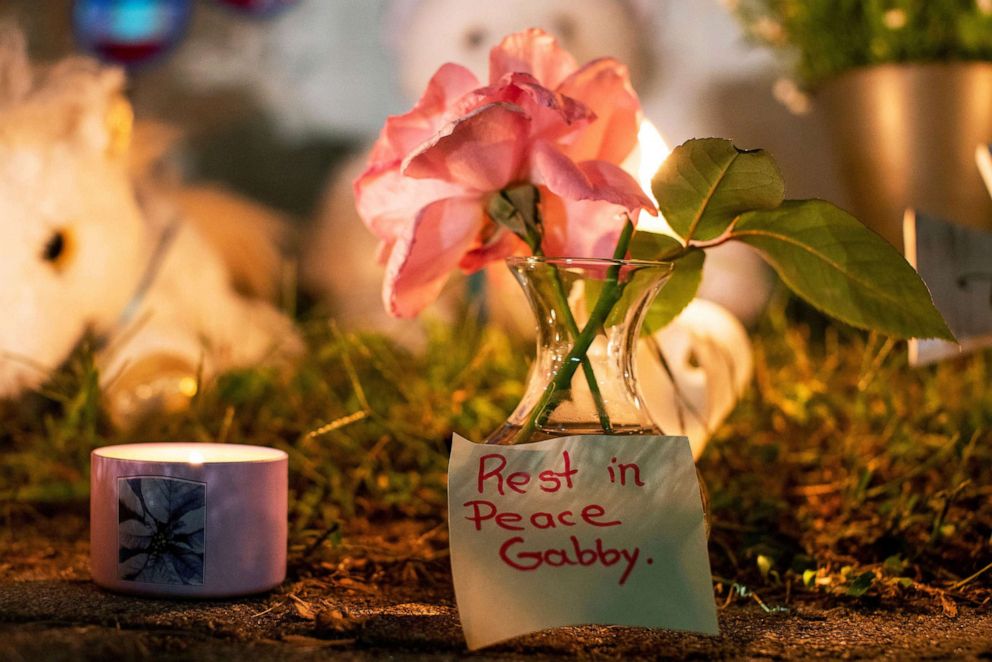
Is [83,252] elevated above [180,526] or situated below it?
above

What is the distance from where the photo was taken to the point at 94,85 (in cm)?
91

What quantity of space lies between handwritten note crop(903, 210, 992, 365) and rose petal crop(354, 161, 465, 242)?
0.31 m

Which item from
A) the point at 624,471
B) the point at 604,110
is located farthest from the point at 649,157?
the point at 624,471

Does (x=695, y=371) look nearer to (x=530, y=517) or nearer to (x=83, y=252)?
(x=530, y=517)

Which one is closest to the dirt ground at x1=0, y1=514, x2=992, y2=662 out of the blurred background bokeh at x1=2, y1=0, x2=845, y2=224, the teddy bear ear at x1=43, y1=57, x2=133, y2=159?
the teddy bear ear at x1=43, y1=57, x2=133, y2=159

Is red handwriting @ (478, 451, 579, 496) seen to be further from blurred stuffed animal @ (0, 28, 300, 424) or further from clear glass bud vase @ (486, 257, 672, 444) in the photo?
blurred stuffed animal @ (0, 28, 300, 424)

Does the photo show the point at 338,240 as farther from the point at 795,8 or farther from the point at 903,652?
the point at 903,652

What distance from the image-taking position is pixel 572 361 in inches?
19.0

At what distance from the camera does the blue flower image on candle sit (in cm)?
46

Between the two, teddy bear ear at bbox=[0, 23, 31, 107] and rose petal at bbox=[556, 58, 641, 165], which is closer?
rose petal at bbox=[556, 58, 641, 165]

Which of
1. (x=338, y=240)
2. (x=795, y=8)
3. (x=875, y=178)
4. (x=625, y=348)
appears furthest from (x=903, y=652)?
(x=338, y=240)

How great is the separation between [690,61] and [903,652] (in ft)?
3.52

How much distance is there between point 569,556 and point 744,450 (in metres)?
0.37

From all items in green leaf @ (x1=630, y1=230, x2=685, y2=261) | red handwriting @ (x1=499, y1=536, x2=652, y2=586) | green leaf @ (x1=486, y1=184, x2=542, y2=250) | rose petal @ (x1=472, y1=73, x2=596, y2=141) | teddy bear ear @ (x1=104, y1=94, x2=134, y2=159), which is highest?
teddy bear ear @ (x1=104, y1=94, x2=134, y2=159)
